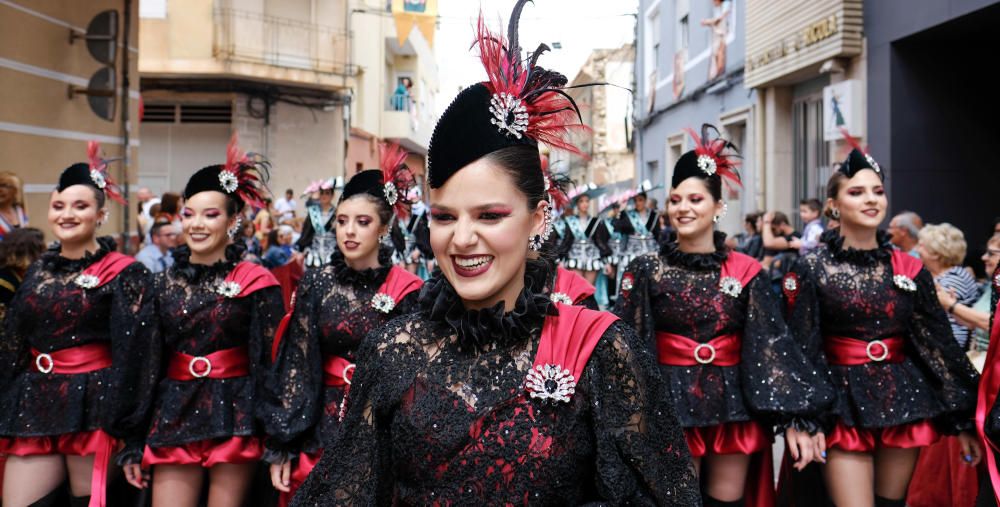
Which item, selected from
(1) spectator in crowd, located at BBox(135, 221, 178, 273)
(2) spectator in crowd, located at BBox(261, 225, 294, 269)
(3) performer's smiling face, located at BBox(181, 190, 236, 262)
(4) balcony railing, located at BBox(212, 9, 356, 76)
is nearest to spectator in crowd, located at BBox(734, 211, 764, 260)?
(2) spectator in crowd, located at BBox(261, 225, 294, 269)

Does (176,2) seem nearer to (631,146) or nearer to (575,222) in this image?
(575,222)

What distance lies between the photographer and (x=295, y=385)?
475cm

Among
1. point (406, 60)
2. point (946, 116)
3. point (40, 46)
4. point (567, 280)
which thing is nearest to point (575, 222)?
point (946, 116)

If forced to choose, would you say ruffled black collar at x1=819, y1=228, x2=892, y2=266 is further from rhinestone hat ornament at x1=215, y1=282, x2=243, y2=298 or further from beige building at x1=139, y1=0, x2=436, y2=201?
beige building at x1=139, y1=0, x2=436, y2=201

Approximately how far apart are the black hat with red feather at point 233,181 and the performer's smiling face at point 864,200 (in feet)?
10.7

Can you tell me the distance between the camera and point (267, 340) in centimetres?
504

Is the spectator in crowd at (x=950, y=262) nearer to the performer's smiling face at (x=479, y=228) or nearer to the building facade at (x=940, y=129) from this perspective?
the performer's smiling face at (x=479, y=228)

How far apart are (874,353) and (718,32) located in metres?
16.0

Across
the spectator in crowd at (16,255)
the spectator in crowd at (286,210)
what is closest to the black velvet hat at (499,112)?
the spectator in crowd at (16,255)

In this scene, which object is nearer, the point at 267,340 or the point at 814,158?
the point at 267,340

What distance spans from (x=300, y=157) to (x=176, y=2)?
5057 mm

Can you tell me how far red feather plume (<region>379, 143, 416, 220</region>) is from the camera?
5.41m

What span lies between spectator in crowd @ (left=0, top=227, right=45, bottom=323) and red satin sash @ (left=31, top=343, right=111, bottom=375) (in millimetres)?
1032

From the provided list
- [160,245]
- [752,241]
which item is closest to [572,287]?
[160,245]
